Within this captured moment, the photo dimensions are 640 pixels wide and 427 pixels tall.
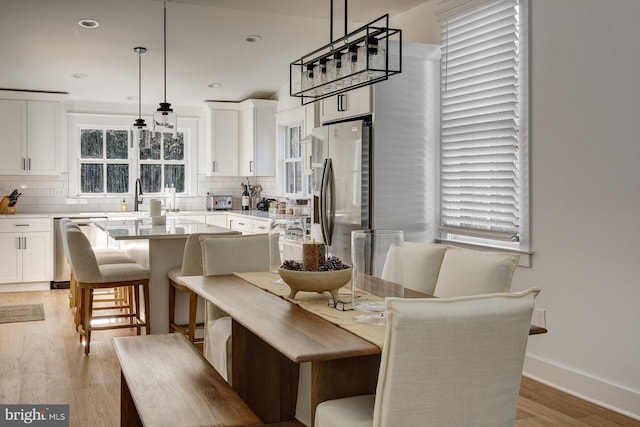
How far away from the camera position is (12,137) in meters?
7.13

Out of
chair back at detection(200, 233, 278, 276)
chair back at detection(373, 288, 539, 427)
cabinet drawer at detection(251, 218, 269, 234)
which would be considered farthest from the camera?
cabinet drawer at detection(251, 218, 269, 234)

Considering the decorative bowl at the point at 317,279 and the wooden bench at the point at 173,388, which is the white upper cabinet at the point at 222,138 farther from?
the decorative bowl at the point at 317,279

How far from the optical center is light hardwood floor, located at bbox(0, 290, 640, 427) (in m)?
3.03

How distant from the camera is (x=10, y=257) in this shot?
693 cm

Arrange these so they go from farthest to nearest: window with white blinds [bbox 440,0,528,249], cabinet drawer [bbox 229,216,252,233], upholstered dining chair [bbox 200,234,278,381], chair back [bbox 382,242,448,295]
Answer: cabinet drawer [bbox 229,216,252,233] < window with white blinds [bbox 440,0,528,249] < upholstered dining chair [bbox 200,234,278,381] < chair back [bbox 382,242,448,295]

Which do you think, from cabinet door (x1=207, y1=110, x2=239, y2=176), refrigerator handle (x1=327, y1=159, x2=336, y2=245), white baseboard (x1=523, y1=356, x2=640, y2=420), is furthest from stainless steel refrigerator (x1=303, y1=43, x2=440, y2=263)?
cabinet door (x1=207, y1=110, x2=239, y2=176)

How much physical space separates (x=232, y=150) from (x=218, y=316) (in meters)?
5.19

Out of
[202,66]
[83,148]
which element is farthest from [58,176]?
[202,66]

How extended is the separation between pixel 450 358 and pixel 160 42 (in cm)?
460

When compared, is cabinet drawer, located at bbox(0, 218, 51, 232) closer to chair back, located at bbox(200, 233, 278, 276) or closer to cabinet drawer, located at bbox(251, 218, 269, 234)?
cabinet drawer, located at bbox(251, 218, 269, 234)

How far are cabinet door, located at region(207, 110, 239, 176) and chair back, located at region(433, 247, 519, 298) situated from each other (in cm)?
572

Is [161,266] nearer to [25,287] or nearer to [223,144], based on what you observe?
[25,287]

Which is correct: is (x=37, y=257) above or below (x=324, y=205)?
below

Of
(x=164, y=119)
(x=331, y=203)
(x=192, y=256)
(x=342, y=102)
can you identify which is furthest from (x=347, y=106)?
(x=192, y=256)
